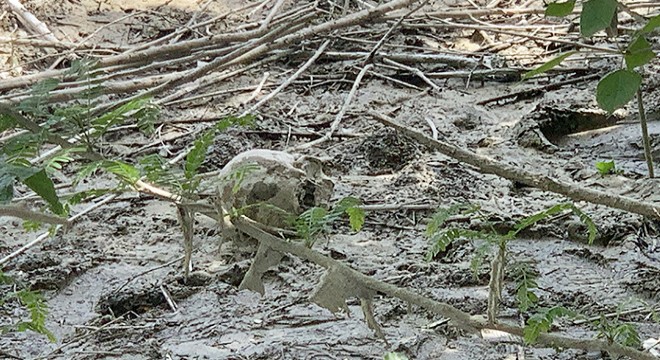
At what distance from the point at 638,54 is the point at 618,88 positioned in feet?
0.21

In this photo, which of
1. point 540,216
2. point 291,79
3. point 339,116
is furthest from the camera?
point 291,79

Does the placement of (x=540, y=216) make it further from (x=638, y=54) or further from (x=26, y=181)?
(x=26, y=181)

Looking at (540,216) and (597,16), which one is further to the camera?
(540,216)

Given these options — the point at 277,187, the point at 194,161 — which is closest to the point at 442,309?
the point at 194,161

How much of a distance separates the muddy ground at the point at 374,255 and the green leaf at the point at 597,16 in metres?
0.78

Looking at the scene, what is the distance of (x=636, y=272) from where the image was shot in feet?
7.82

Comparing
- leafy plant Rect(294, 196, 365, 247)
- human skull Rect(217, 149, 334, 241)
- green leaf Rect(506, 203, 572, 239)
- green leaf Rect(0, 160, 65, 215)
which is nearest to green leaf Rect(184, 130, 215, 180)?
leafy plant Rect(294, 196, 365, 247)

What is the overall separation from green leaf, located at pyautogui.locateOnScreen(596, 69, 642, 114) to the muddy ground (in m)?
0.70

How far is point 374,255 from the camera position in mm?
2654

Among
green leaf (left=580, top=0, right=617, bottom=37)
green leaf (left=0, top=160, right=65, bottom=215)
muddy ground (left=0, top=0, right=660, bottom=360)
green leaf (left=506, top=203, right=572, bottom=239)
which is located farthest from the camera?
muddy ground (left=0, top=0, right=660, bottom=360)

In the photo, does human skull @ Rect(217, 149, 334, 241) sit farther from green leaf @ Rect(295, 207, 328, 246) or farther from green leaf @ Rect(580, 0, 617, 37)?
green leaf @ Rect(580, 0, 617, 37)

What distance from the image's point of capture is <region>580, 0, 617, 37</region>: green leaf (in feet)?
4.15

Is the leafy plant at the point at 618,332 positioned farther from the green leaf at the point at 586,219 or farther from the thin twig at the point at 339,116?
the thin twig at the point at 339,116

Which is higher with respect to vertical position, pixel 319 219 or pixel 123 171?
pixel 123 171
